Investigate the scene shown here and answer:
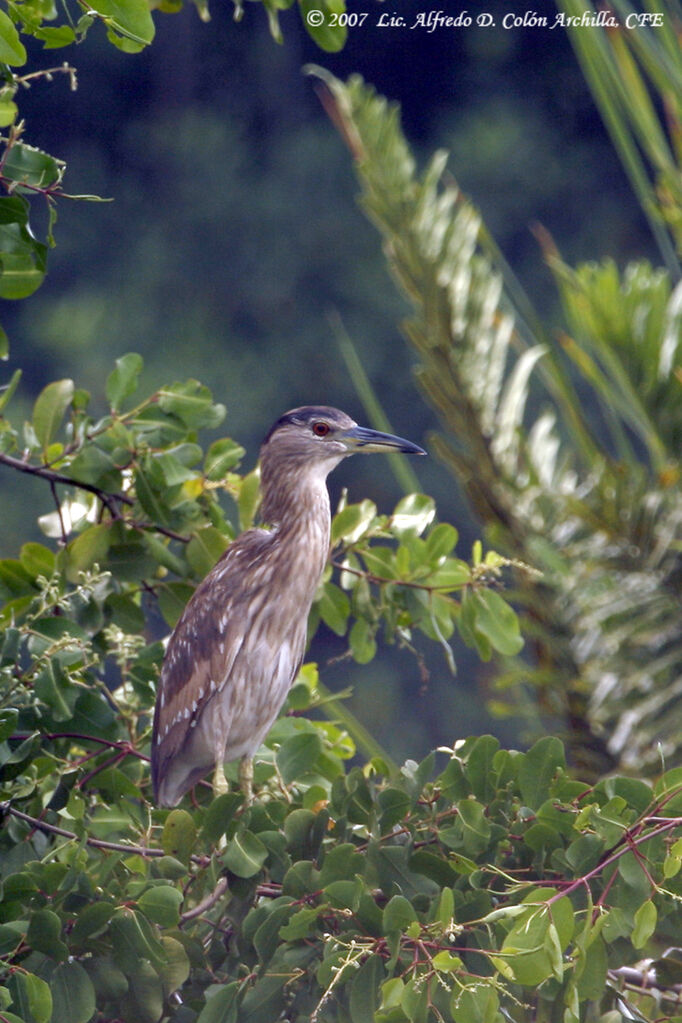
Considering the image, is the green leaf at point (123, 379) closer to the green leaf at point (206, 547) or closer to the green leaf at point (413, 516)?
the green leaf at point (206, 547)

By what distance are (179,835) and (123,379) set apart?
1.22ft

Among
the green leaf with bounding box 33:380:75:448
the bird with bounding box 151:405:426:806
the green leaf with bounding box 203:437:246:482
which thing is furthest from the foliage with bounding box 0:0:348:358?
the bird with bounding box 151:405:426:806

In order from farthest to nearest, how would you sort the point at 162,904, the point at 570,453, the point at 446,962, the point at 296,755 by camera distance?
the point at 570,453 < the point at 296,755 < the point at 162,904 < the point at 446,962

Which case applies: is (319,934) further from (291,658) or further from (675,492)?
(675,492)

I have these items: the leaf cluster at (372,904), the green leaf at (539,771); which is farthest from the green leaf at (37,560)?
the green leaf at (539,771)

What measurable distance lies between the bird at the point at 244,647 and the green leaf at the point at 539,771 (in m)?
0.35

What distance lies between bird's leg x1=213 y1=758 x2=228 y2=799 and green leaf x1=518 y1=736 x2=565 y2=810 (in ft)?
1.17

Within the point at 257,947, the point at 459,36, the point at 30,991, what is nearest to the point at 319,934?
the point at 257,947

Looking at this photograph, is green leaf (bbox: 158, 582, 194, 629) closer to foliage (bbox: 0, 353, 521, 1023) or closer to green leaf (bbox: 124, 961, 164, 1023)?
foliage (bbox: 0, 353, 521, 1023)

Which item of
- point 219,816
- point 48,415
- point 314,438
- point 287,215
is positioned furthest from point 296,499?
point 287,215

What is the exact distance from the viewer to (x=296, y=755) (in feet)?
2.79

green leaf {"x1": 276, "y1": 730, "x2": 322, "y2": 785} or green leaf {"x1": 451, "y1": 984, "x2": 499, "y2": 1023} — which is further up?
green leaf {"x1": 276, "y1": 730, "x2": 322, "y2": 785}

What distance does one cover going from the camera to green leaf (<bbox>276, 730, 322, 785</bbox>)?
845 millimetres

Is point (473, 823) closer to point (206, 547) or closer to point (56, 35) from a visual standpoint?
point (206, 547)
